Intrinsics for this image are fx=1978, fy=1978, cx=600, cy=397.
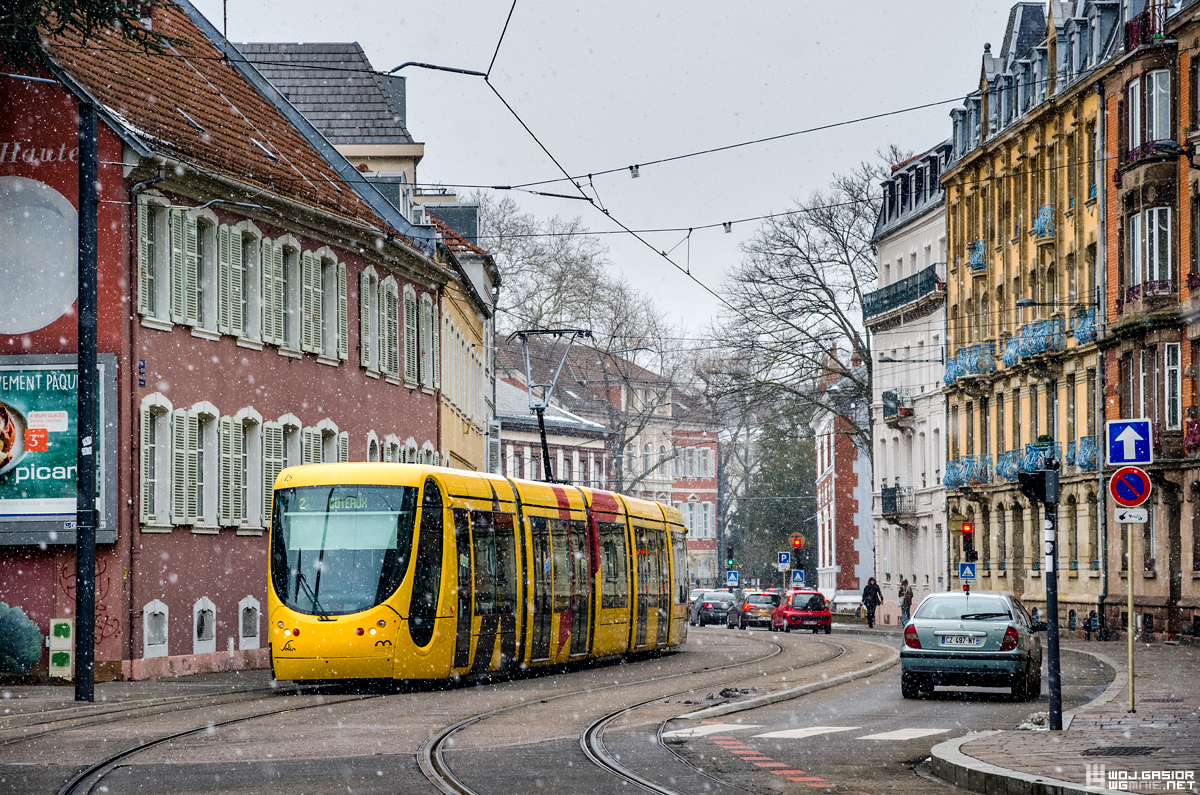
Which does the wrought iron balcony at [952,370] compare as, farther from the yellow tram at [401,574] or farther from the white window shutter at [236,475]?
the yellow tram at [401,574]

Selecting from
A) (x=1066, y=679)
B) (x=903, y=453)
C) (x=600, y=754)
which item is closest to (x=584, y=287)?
(x=903, y=453)

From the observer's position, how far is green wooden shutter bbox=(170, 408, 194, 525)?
3130 cm

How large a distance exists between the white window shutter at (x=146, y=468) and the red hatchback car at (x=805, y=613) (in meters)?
34.0

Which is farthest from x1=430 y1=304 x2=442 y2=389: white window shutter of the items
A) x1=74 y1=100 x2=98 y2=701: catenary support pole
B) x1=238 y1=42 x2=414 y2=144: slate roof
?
x1=74 y1=100 x2=98 y2=701: catenary support pole

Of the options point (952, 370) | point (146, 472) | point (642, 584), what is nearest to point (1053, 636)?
point (146, 472)

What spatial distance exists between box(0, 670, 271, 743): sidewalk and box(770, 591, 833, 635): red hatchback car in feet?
104

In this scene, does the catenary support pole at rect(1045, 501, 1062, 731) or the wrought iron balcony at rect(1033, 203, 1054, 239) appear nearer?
the catenary support pole at rect(1045, 501, 1062, 731)

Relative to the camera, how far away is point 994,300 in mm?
63250

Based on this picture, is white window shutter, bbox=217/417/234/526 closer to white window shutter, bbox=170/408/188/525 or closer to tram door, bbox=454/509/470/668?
white window shutter, bbox=170/408/188/525

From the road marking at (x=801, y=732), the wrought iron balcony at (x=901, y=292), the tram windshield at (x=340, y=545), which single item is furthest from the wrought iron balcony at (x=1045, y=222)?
the road marking at (x=801, y=732)

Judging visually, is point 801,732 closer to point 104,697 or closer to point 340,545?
point 340,545

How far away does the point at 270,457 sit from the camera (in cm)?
3556

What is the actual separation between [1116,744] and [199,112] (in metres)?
24.3

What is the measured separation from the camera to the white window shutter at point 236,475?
3381 centimetres
